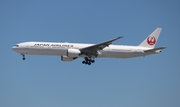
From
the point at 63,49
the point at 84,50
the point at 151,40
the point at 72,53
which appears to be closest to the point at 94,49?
the point at 84,50

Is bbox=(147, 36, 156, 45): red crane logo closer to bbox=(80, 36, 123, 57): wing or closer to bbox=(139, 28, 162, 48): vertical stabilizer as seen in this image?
bbox=(139, 28, 162, 48): vertical stabilizer

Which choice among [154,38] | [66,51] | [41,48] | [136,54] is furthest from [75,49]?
[154,38]

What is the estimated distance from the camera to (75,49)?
5494 centimetres

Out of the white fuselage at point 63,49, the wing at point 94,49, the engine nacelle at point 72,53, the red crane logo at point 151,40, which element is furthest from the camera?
the red crane logo at point 151,40

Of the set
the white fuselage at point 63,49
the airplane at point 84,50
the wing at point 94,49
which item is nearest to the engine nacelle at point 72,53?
the airplane at point 84,50

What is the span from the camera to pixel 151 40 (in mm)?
61062

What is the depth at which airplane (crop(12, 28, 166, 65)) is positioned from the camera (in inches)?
2119

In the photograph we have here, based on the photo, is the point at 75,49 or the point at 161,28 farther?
the point at 161,28

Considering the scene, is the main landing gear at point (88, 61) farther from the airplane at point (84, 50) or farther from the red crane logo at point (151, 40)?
the red crane logo at point (151, 40)

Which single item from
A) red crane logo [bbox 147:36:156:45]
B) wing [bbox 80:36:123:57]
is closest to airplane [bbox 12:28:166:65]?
wing [bbox 80:36:123:57]

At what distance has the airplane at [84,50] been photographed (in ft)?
177

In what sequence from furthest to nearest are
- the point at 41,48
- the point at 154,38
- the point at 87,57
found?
the point at 154,38
the point at 87,57
the point at 41,48

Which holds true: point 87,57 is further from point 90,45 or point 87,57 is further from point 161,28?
point 161,28

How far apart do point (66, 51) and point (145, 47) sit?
530 inches
